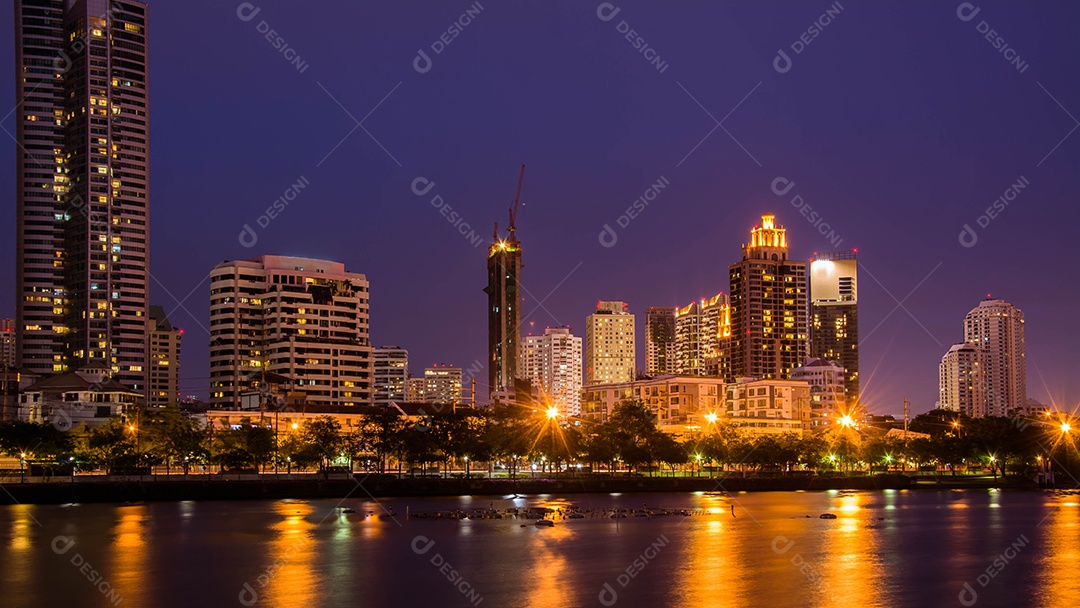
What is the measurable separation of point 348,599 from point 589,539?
86.5ft

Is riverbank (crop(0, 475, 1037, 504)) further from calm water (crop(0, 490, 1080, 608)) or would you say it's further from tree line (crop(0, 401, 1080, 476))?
tree line (crop(0, 401, 1080, 476))

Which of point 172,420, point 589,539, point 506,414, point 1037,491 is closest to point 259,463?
point 172,420

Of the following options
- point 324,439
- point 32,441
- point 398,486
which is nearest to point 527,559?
point 398,486

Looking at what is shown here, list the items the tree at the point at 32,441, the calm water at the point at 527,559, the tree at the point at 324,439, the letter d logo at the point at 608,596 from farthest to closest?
the tree at the point at 324,439 → the tree at the point at 32,441 → the calm water at the point at 527,559 → the letter d logo at the point at 608,596

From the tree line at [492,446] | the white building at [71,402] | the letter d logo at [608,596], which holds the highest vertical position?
the white building at [71,402]

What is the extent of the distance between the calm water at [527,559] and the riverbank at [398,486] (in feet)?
19.2

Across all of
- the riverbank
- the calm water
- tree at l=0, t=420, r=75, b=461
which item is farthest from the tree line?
the calm water

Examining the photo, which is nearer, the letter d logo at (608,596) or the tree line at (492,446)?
the letter d logo at (608,596)

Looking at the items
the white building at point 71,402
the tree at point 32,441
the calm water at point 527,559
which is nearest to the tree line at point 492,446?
the tree at point 32,441

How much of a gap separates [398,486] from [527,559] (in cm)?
5721

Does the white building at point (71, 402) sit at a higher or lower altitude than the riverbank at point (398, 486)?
higher

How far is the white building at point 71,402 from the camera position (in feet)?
505

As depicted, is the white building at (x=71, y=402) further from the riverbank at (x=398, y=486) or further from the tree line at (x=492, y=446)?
the riverbank at (x=398, y=486)

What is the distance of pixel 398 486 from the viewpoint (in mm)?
121625
